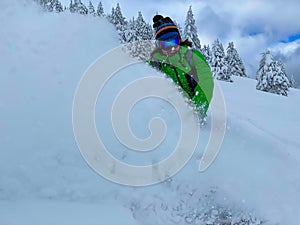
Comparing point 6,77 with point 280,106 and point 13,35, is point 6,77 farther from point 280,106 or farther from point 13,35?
point 280,106

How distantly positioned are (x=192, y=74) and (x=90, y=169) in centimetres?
374

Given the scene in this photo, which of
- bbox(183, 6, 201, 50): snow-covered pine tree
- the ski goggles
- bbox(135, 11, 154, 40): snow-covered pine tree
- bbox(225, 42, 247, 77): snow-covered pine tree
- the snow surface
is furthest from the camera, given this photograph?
bbox(225, 42, 247, 77): snow-covered pine tree

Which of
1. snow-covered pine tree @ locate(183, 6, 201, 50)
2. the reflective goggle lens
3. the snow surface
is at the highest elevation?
snow-covered pine tree @ locate(183, 6, 201, 50)

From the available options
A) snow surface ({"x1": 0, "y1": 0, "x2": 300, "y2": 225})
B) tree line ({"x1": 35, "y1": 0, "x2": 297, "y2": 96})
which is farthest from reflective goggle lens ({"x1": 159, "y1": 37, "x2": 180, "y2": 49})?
tree line ({"x1": 35, "y1": 0, "x2": 297, "y2": 96})

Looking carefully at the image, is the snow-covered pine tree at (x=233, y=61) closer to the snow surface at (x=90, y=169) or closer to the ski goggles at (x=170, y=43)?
the ski goggles at (x=170, y=43)

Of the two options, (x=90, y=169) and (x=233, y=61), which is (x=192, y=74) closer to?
(x=90, y=169)

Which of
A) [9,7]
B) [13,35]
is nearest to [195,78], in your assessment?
[13,35]

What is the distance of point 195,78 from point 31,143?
408cm

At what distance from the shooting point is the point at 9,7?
432 inches

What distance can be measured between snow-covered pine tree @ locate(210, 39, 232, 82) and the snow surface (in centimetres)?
3314

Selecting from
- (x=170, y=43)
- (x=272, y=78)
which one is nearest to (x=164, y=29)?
(x=170, y=43)

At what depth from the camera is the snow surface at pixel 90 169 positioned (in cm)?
511

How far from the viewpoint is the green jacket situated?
26.8 feet

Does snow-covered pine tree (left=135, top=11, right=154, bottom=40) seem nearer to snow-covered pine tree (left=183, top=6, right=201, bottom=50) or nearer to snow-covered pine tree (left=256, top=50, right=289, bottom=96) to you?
snow-covered pine tree (left=183, top=6, right=201, bottom=50)
